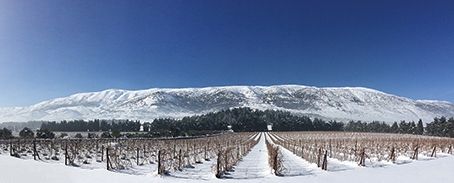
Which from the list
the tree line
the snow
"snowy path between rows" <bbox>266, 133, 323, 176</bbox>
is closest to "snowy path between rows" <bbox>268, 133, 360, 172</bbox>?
"snowy path between rows" <bbox>266, 133, 323, 176</bbox>

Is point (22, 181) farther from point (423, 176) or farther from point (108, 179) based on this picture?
point (423, 176)

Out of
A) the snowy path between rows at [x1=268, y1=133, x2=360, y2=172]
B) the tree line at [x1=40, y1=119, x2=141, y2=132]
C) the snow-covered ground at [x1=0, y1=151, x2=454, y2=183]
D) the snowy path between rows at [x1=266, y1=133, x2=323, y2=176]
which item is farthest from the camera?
the tree line at [x1=40, y1=119, x2=141, y2=132]

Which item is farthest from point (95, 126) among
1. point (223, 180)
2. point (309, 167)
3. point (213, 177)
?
point (223, 180)

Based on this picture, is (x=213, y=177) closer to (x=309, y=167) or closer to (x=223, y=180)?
(x=223, y=180)

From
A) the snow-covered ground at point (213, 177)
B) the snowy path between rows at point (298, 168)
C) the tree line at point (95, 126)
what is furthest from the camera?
the tree line at point (95, 126)

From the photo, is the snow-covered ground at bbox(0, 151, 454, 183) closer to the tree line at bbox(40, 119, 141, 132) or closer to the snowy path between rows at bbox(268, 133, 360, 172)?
the snowy path between rows at bbox(268, 133, 360, 172)

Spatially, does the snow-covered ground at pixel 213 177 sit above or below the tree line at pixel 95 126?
below

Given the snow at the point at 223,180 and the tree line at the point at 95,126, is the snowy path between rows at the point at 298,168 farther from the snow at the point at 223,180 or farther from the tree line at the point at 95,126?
the tree line at the point at 95,126

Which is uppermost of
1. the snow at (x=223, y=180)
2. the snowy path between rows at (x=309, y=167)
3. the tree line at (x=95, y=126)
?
the tree line at (x=95, y=126)

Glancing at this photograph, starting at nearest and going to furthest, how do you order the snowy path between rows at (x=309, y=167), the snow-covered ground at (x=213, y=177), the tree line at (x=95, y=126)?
the snow-covered ground at (x=213, y=177) < the snowy path between rows at (x=309, y=167) < the tree line at (x=95, y=126)

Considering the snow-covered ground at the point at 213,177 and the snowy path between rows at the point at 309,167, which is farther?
the snowy path between rows at the point at 309,167

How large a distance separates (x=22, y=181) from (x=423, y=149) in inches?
1055

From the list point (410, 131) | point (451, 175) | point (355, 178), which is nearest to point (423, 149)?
point (451, 175)

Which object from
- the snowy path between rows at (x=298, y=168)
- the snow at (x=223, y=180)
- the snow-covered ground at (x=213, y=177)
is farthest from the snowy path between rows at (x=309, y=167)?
the snow-covered ground at (x=213, y=177)
